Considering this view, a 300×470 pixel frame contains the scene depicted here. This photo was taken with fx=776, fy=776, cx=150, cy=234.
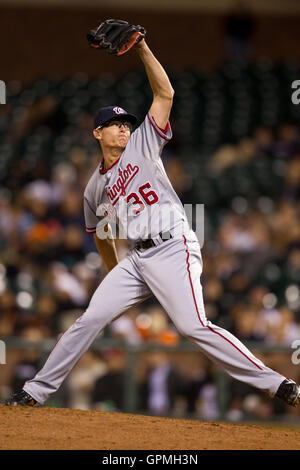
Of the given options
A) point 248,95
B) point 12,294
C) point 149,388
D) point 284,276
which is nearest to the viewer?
point 149,388

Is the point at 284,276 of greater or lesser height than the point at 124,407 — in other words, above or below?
above

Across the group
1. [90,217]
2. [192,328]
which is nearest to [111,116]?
[90,217]

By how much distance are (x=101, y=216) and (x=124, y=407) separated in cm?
248

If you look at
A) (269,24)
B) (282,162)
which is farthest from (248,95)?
(269,24)

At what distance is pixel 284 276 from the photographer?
24.3ft

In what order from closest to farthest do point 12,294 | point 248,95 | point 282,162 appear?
point 12,294 → point 282,162 → point 248,95

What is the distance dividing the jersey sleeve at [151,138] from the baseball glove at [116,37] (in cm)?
36

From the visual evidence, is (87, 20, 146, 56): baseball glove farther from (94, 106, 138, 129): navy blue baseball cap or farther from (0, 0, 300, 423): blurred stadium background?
(0, 0, 300, 423): blurred stadium background

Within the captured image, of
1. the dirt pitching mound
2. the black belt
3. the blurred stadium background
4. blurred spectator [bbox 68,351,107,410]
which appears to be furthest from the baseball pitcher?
the blurred stadium background

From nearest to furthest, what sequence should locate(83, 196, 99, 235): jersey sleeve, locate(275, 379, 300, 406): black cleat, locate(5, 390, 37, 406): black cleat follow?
1. locate(275, 379, 300, 406): black cleat
2. locate(5, 390, 37, 406): black cleat
3. locate(83, 196, 99, 235): jersey sleeve

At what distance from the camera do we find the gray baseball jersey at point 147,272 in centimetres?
370

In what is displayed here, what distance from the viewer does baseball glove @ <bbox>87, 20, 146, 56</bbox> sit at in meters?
3.65

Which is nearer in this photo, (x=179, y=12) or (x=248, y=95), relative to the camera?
(x=248, y=95)

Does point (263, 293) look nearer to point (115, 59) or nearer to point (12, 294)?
point (12, 294)
